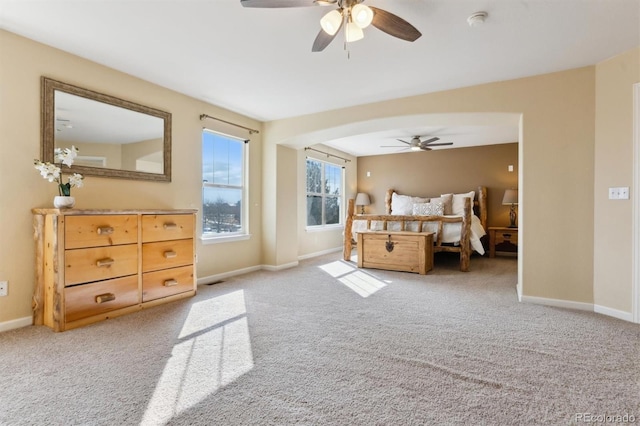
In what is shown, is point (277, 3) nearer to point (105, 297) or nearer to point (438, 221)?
point (105, 297)

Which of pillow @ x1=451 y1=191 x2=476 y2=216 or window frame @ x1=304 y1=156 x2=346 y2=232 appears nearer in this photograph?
window frame @ x1=304 y1=156 x2=346 y2=232

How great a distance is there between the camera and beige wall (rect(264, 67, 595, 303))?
2998 millimetres

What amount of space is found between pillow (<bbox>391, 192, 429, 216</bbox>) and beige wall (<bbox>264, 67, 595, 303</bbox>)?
11.8 ft

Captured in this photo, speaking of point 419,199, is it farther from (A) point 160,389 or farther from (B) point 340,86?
(A) point 160,389

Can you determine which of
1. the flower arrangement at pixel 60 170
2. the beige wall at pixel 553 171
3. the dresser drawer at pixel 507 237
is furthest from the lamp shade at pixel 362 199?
the flower arrangement at pixel 60 170

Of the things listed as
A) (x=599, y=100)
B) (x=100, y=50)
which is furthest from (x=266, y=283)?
(x=599, y=100)

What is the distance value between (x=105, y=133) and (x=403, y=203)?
573 cm

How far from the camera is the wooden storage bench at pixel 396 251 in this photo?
4598 mm

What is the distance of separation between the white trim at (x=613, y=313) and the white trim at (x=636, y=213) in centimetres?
3

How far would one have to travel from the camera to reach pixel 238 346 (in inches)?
85.0

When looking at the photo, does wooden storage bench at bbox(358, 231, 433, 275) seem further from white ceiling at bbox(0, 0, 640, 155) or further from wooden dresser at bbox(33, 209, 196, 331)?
wooden dresser at bbox(33, 209, 196, 331)

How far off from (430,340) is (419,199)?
16.8ft

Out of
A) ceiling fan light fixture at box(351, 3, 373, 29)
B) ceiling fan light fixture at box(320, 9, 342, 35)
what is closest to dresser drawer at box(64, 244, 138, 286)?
ceiling fan light fixture at box(320, 9, 342, 35)

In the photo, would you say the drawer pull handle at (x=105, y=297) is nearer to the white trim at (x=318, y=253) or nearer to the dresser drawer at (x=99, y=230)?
the dresser drawer at (x=99, y=230)
